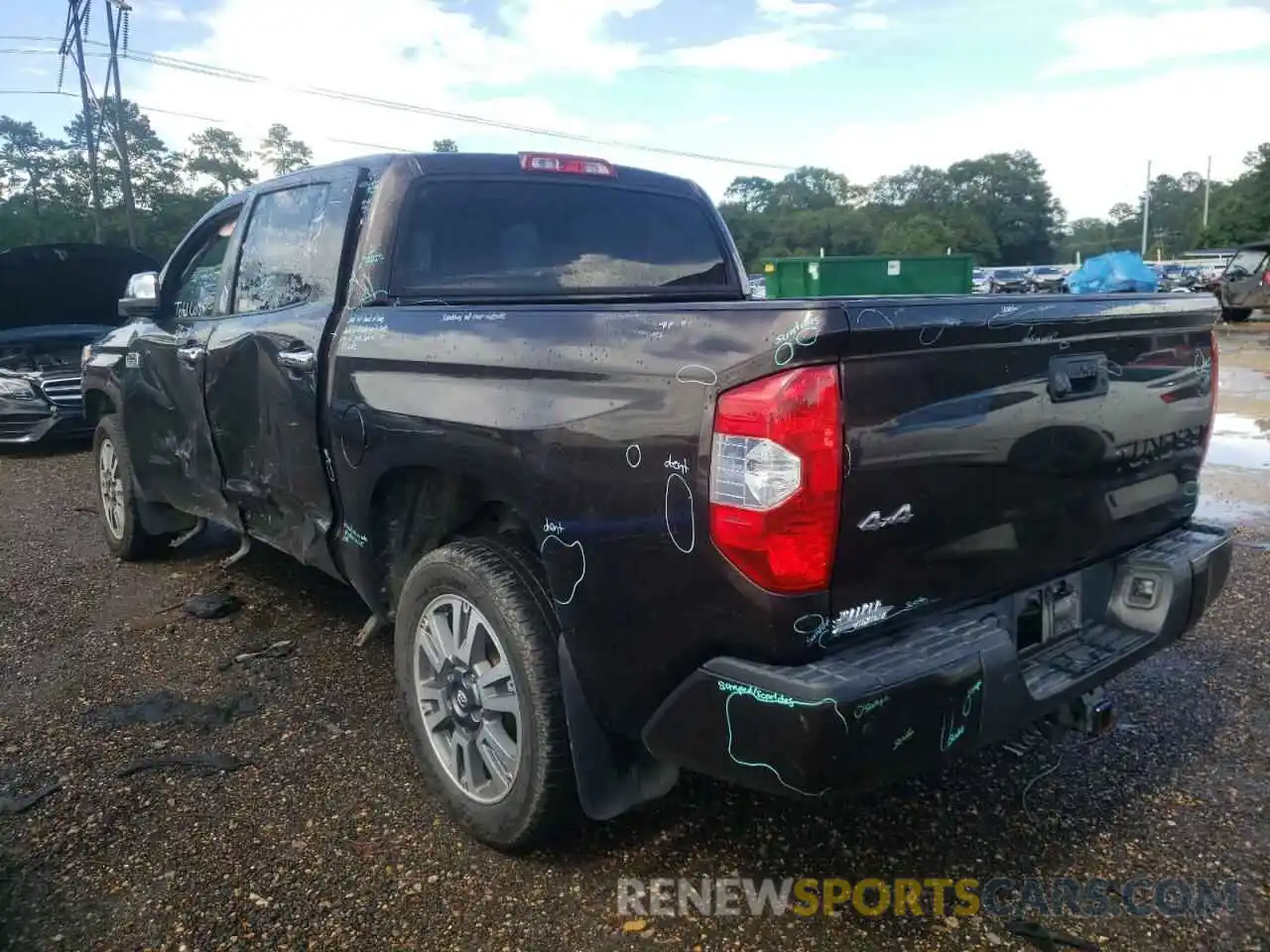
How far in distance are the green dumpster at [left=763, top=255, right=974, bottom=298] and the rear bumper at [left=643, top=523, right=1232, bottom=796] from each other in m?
15.3

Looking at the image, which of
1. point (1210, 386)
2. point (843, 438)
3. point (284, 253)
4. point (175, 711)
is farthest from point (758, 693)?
point (284, 253)

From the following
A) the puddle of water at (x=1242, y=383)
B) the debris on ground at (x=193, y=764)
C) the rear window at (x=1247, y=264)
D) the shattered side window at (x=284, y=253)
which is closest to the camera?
the debris on ground at (x=193, y=764)

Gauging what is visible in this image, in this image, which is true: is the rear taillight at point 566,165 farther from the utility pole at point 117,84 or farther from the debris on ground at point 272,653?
the utility pole at point 117,84

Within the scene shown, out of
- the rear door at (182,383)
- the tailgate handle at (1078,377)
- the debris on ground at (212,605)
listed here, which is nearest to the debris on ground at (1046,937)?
the tailgate handle at (1078,377)

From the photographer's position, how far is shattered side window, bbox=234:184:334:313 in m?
3.68

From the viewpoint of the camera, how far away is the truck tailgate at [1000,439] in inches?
81.4

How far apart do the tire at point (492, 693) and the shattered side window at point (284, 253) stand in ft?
4.14

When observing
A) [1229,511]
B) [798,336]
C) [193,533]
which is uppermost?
[798,336]

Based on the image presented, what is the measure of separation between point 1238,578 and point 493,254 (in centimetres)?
393

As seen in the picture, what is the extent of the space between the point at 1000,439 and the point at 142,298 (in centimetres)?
423

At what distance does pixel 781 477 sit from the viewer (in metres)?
1.99

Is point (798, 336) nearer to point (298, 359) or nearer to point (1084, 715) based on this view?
point (1084, 715)

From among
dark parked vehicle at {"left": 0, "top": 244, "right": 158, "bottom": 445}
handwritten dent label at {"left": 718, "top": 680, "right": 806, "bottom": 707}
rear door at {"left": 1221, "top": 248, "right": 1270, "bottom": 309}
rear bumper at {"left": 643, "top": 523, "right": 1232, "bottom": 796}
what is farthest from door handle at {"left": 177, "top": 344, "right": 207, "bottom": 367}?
rear door at {"left": 1221, "top": 248, "right": 1270, "bottom": 309}

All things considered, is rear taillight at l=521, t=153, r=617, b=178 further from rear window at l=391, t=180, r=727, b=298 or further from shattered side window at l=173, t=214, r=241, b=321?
shattered side window at l=173, t=214, r=241, b=321
